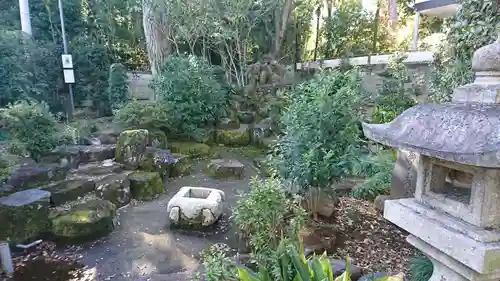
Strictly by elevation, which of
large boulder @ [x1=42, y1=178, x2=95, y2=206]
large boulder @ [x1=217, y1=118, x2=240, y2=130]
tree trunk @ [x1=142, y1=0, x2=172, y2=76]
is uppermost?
tree trunk @ [x1=142, y1=0, x2=172, y2=76]

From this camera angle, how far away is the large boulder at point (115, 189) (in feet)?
17.5

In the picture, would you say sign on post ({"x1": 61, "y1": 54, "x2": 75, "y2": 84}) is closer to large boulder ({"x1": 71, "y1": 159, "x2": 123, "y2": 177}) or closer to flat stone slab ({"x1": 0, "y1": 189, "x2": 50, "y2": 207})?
large boulder ({"x1": 71, "y1": 159, "x2": 123, "y2": 177})

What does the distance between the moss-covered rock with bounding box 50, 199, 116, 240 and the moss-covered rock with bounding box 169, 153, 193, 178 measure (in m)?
2.37

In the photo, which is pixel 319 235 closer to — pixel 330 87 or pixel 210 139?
pixel 330 87

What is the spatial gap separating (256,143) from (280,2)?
5964mm

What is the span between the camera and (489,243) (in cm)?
165

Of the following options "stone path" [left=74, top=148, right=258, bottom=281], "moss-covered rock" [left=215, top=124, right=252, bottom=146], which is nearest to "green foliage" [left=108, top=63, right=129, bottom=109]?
"moss-covered rock" [left=215, top=124, right=252, bottom=146]

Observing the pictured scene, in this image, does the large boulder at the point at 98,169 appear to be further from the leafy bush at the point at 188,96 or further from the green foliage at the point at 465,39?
the green foliage at the point at 465,39

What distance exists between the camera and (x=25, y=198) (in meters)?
4.44

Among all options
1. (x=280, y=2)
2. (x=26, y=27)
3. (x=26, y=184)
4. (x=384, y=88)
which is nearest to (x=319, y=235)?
(x=26, y=184)

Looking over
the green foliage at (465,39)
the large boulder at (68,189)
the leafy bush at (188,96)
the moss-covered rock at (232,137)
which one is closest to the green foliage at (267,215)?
the green foliage at (465,39)

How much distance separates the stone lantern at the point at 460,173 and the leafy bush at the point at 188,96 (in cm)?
723

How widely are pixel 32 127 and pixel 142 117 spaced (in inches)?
104

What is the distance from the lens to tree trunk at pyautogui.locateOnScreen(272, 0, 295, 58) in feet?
41.6
